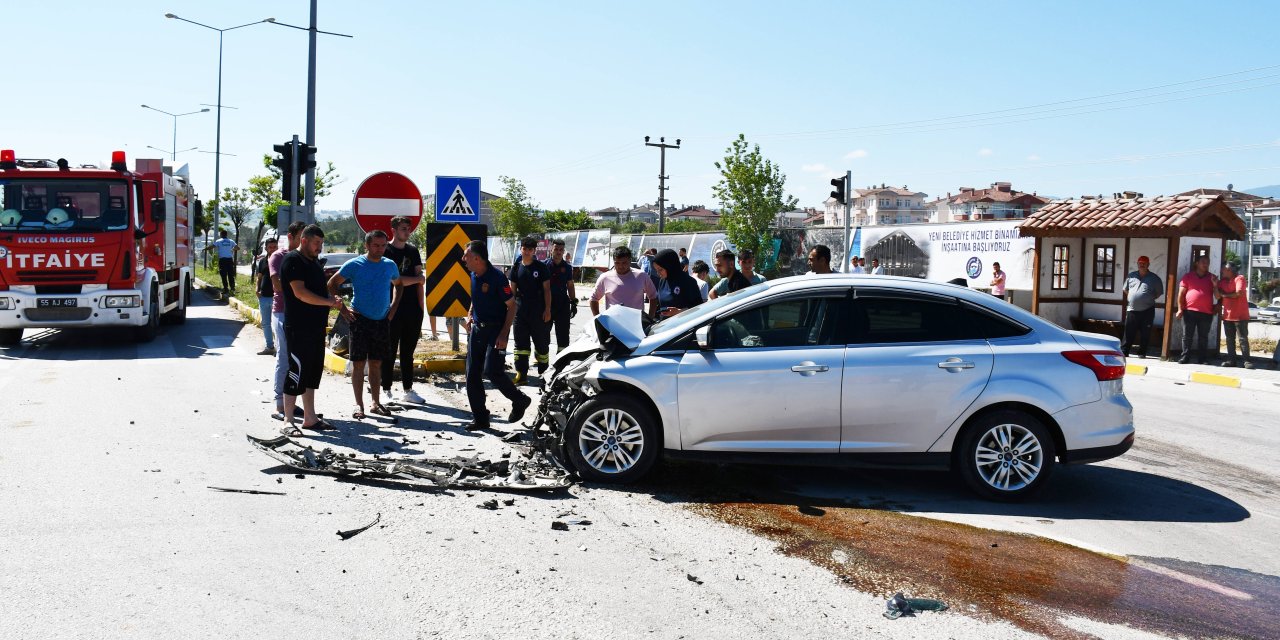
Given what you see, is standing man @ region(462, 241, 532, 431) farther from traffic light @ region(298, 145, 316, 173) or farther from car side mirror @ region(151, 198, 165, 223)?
car side mirror @ region(151, 198, 165, 223)

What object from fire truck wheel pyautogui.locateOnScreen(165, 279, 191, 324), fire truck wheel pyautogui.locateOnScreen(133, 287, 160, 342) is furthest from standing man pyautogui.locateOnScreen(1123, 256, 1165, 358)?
fire truck wheel pyautogui.locateOnScreen(165, 279, 191, 324)

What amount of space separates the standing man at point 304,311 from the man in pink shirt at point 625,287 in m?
3.29

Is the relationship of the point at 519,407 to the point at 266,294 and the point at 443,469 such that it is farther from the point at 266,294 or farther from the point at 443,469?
the point at 266,294

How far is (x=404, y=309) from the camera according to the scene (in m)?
9.73

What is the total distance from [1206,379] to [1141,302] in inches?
88.7

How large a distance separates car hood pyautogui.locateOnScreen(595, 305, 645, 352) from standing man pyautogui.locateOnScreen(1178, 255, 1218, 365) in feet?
39.2

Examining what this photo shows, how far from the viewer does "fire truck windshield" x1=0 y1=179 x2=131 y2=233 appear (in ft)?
48.0

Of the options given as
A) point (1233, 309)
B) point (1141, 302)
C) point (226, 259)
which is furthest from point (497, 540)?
point (226, 259)

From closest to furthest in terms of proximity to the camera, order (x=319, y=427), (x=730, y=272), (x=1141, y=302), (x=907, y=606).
Answer: (x=907, y=606) < (x=319, y=427) < (x=730, y=272) < (x=1141, y=302)

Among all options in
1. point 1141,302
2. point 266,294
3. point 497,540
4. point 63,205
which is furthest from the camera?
point 1141,302

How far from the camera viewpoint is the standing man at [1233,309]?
50.0 feet

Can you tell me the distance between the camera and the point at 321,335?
8344 millimetres

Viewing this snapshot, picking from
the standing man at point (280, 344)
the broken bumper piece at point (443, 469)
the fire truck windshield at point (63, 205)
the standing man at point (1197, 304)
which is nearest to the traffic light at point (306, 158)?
the fire truck windshield at point (63, 205)

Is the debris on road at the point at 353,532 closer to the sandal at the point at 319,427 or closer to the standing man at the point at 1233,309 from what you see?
the sandal at the point at 319,427
